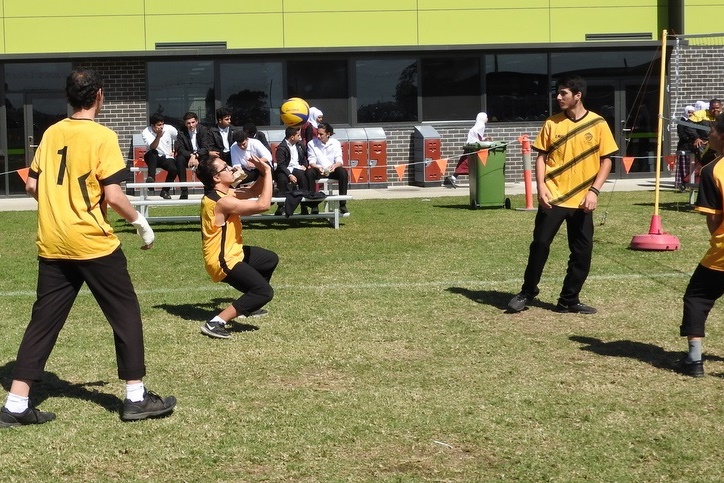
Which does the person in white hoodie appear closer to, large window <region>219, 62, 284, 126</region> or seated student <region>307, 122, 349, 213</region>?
large window <region>219, 62, 284, 126</region>

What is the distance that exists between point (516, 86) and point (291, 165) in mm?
10504

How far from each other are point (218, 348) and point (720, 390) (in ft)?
11.5

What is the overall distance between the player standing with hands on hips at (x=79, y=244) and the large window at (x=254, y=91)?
19608 mm

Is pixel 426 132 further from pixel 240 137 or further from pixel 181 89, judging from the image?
pixel 240 137

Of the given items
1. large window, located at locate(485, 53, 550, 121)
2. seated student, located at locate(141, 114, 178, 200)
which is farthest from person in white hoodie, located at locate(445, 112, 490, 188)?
seated student, located at locate(141, 114, 178, 200)

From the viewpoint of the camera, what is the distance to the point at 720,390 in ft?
21.9

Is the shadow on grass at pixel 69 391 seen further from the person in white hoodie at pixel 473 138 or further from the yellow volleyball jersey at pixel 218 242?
the person in white hoodie at pixel 473 138

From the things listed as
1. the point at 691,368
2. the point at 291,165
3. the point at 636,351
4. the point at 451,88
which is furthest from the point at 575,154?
the point at 451,88

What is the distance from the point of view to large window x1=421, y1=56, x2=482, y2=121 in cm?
2633

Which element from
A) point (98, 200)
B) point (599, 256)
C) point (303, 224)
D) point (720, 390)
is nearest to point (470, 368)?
point (720, 390)

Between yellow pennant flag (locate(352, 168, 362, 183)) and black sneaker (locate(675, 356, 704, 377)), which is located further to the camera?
yellow pennant flag (locate(352, 168, 362, 183))

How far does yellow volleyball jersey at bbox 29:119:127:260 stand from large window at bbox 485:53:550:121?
21.1 meters

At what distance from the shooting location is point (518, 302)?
9.27 m

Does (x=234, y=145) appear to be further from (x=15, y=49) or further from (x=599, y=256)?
(x=15, y=49)
